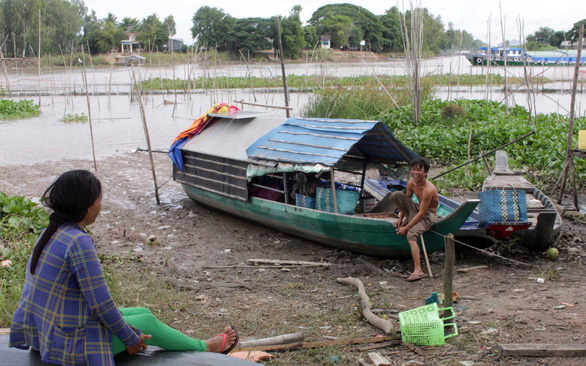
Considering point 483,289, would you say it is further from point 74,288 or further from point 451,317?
point 74,288

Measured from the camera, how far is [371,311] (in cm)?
423

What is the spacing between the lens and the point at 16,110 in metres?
17.3

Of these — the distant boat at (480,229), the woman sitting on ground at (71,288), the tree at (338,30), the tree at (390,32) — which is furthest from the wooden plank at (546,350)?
the tree at (390,32)

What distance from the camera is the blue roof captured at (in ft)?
19.4

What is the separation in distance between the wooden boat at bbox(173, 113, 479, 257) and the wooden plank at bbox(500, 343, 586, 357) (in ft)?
5.65

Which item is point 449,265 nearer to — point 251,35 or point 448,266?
point 448,266

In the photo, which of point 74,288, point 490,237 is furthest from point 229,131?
point 74,288

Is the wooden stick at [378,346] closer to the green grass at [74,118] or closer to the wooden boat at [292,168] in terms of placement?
the wooden boat at [292,168]

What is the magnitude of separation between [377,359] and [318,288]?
1.63m

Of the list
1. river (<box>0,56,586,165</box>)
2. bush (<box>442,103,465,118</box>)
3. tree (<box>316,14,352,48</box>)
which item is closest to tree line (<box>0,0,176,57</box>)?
river (<box>0,56,586,165</box>)

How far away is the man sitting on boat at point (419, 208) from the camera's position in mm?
5102

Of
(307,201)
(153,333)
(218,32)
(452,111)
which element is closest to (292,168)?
(307,201)

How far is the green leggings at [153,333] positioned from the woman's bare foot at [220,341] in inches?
7.8

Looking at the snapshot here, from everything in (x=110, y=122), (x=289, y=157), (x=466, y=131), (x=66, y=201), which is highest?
(x=66, y=201)
